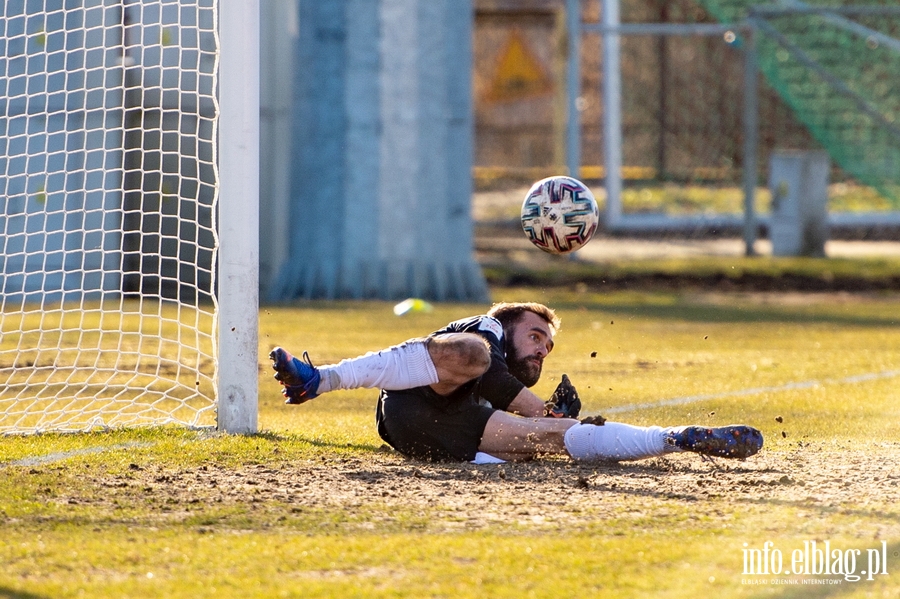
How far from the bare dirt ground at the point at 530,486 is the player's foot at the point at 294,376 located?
0.31 m

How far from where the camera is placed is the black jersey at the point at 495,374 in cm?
538

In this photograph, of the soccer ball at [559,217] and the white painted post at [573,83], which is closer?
the soccer ball at [559,217]

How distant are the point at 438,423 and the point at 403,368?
27 centimetres

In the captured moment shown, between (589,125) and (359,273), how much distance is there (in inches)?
763

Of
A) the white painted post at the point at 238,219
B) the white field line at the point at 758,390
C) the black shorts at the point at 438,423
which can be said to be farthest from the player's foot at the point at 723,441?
the white painted post at the point at 238,219

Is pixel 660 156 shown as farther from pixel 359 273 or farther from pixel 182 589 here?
pixel 182 589

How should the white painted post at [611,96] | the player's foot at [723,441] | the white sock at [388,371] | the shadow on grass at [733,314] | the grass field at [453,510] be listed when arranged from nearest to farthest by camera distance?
1. the grass field at [453,510]
2. the player's foot at [723,441]
3. the white sock at [388,371]
4. the shadow on grass at [733,314]
5. the white painted post at [611,96]

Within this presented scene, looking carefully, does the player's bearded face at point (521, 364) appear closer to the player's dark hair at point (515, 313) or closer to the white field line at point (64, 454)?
the player's dark hair at point (515, 313)

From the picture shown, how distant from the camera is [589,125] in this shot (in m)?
32.3

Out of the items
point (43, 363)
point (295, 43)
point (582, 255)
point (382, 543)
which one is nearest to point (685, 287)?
point (582, 255)

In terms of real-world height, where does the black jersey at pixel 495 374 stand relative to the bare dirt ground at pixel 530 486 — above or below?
above

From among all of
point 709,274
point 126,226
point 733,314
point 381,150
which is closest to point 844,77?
point 709,274

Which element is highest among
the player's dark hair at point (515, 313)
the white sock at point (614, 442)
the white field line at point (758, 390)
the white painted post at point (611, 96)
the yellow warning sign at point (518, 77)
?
the yellow warning sign at point (518, 77)

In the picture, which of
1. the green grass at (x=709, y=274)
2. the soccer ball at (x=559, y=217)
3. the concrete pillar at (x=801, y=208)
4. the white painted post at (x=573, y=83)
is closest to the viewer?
the soccer ball at (x=559, y=217)
